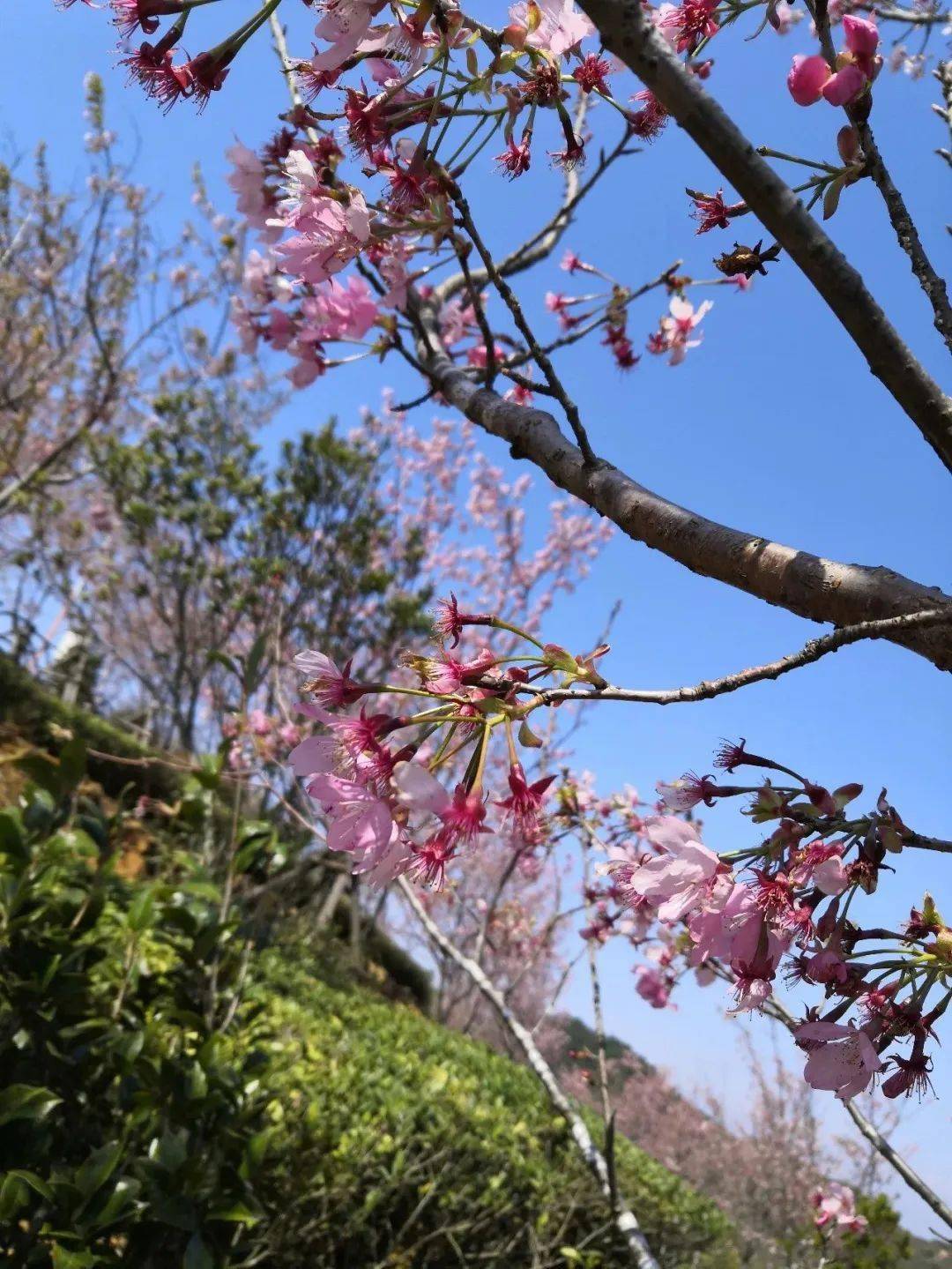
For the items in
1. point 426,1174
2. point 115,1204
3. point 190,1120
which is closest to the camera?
point 115,1204

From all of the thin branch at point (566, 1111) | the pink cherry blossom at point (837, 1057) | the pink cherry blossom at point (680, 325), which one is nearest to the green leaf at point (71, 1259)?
the thin branch at point (566, 1111)

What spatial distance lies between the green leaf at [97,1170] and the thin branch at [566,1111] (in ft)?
2.52

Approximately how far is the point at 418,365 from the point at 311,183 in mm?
530

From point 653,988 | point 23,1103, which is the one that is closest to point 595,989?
point 653,988

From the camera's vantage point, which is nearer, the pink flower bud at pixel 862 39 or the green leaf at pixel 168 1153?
the pink flower bud at pixel 862 39

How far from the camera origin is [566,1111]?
102 inches

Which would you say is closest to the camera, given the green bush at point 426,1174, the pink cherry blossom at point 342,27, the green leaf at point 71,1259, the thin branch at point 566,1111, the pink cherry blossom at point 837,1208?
the pink cherry blossom at point 342,27

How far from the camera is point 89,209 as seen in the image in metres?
8.00

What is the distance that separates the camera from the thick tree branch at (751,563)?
0.70m

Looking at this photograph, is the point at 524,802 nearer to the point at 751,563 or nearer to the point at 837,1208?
the point at 751,563

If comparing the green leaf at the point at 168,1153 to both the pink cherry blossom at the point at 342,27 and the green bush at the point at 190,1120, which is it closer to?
the green bush at the point at 190,1120

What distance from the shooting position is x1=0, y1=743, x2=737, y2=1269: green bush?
1.53 meters

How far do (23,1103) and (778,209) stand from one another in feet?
5.99

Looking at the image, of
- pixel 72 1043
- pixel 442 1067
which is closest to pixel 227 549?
pixel 442 1067
